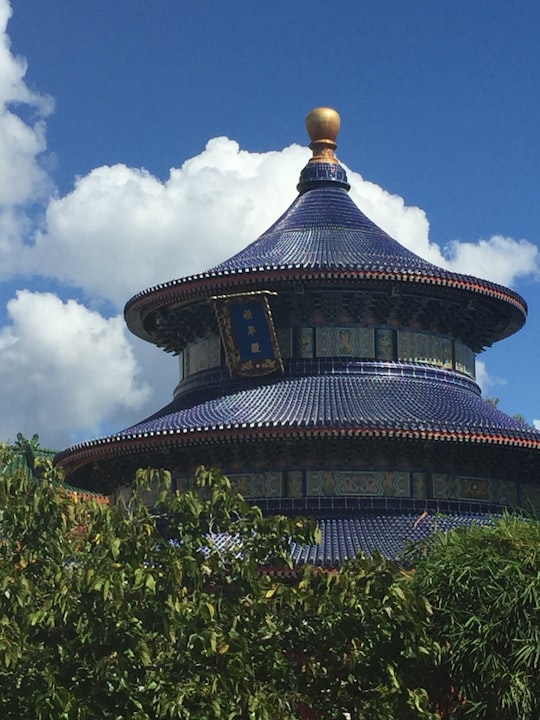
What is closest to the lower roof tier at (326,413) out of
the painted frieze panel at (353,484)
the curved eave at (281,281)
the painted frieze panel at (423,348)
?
the painted frieze panel at (423,348)

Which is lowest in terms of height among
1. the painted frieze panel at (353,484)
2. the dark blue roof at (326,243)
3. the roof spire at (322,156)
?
the painted frieze panel at (353,484)

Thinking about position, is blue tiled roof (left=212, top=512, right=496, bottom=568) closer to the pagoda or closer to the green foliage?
the pagoda

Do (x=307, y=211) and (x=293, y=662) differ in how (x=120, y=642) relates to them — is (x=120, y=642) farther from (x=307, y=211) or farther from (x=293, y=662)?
(x=307, y=211)

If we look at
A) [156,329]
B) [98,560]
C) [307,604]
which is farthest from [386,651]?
[156,329]

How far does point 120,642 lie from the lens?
18.0 meters

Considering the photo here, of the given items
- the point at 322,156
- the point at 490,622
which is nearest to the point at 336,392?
the point at 322,156

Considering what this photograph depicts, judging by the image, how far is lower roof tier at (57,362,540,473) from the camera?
95.6 ft

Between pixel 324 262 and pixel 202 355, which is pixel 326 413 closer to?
pixel 324 262

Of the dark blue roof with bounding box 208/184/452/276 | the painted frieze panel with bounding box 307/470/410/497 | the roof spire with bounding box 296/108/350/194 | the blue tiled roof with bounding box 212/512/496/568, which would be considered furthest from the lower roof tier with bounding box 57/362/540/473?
the roof spire with bounding box 296/108/350/194

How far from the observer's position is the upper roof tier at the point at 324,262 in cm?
3188

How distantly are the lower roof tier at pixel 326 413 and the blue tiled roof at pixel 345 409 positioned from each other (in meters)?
0.02

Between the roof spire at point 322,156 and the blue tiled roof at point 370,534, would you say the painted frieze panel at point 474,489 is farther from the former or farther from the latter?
the roof spire at point 322,156

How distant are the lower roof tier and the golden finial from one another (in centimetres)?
789

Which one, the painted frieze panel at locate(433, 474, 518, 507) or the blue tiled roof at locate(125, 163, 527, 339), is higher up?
the blue tiled roof at locate(125, 163, 527, 339)
